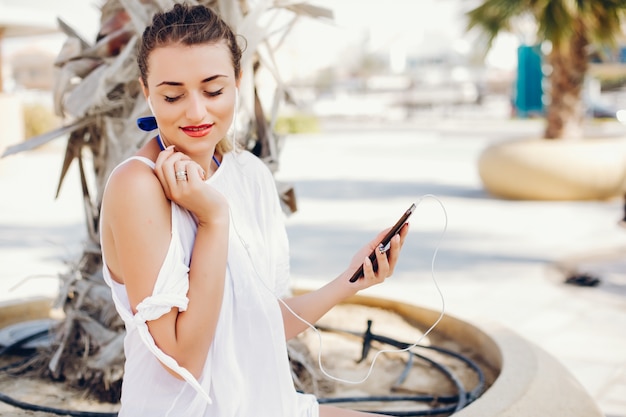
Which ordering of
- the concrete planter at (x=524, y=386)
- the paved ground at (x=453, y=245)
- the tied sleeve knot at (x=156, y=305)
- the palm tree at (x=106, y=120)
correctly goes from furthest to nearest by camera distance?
the paved ground at (x=453, y=245)
the palm tree at (x=106, y=120)
the concrete planter at (x=524, y=386)
the tied sleeve knot at (x=156, y=305)

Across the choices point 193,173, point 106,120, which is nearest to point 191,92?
point 193,173

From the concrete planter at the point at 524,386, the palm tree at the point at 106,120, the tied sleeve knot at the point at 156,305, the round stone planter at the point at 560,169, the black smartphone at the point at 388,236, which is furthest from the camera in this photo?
the round stone planter at the point at 560,169

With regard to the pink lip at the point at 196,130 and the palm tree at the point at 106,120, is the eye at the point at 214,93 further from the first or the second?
the palm tree at the point at 106,120

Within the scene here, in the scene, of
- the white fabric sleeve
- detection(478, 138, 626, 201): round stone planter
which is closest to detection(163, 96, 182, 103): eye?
the white fabric sleeve

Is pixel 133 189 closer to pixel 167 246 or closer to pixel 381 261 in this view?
pixel 167 246

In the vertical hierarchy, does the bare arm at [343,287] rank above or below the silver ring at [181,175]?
below

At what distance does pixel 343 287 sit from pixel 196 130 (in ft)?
1.75

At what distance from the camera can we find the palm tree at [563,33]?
8.82m

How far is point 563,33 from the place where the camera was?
Result: 888cm

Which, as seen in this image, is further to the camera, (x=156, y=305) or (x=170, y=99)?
(x=170, y=99)

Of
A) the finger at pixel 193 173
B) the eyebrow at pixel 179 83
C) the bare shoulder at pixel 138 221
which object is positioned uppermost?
the eyebrow at pixel 179 83

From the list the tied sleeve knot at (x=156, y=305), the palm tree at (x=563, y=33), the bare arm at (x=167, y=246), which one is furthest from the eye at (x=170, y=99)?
the palm tree at (x=563, y=33)

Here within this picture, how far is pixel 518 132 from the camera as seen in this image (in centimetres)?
2025

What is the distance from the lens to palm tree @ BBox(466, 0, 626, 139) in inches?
347
